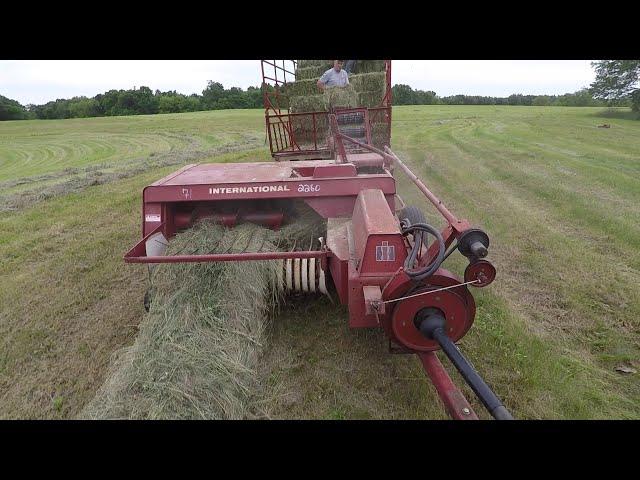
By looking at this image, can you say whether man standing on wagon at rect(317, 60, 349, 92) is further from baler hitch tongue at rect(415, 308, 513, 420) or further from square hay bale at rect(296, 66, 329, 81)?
baler hitch tongue at rect(415, 308, 513, 420)

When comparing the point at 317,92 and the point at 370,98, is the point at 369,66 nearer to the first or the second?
the point at 370,98

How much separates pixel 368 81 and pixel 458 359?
23.8ft

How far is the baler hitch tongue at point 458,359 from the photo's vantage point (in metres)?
1.70

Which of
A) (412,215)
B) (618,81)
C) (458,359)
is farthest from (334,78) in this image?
(618,81)

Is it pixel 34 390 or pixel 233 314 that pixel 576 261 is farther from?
pixel 34 390

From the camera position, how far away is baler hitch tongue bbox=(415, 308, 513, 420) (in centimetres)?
170

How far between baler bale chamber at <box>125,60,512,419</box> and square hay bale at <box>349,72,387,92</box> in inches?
126

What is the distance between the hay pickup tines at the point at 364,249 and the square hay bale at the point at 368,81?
4.36m

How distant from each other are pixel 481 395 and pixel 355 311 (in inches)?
38.3

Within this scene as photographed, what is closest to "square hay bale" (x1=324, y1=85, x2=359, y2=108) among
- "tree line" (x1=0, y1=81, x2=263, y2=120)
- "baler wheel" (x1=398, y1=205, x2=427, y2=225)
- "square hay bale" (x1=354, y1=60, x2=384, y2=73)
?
"square hay bale" (x1=354, y1=60, x2=384, y2=73)

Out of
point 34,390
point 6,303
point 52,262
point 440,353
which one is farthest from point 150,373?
point 52,262

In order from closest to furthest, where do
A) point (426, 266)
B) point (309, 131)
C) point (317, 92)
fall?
point (426, 266) → point (309, 131) → point (317, 92)

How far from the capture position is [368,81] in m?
8.27

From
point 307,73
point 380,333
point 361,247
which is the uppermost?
point 307,73
